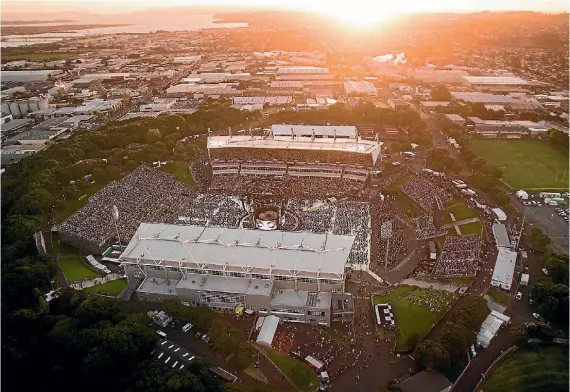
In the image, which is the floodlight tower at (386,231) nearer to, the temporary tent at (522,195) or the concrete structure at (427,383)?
the concrete structure at (427,383)

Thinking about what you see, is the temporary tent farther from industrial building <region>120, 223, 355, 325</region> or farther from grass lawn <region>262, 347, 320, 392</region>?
grass lawn <region>262, 347, 320, 392</region>

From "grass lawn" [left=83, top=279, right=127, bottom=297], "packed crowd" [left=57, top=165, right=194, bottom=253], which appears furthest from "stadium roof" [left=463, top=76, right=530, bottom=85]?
"grass lawn" [left=83, top=279, right=127, bottom=297]

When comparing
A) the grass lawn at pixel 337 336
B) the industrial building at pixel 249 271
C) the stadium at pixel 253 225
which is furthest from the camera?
the stadium at pixel 253 225

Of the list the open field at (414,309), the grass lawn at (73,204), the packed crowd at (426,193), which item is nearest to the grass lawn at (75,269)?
the grass lawn at (73,204)

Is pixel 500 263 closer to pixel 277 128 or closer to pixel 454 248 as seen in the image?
pixel 454 248

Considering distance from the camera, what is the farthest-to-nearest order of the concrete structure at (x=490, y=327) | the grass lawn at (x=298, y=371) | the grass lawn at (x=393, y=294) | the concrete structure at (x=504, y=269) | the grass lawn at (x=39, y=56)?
the grass lawn at (x=39, y=56), the concrete structure at (x=504, y=269), the grass lawn at (x=393, y=294), the concrete structure at (x=490, y=327), the grass lawn at (x=298, y=371)

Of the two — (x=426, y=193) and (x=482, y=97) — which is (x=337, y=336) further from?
(x=482, y=97)
